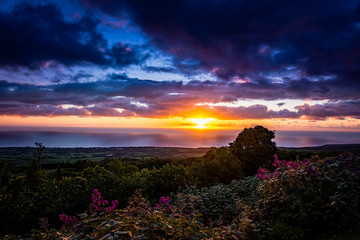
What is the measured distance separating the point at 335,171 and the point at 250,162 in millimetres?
12962

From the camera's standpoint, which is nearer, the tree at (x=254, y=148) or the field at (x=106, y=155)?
the tree at (x=254, y=148)

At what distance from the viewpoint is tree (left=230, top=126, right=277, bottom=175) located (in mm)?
18484

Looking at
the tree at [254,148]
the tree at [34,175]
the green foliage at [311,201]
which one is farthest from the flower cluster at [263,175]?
the tree at [254,148]

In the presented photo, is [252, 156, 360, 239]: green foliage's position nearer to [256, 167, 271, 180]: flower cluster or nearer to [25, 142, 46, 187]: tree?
[256, 167, 271, 180]: flower cluster

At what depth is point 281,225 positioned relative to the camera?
4.73m

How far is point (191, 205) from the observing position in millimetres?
5207

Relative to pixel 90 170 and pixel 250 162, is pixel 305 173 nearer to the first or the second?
pixel 90 170

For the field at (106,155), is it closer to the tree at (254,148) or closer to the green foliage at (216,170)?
the tree at (254,148)

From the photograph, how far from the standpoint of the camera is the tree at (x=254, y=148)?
1848 cm

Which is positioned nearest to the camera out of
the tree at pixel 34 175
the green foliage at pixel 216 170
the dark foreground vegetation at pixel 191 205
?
the dark foreground vegetation at pixel 191 205

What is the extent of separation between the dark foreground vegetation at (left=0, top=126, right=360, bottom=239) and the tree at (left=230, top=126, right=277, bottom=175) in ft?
22.5

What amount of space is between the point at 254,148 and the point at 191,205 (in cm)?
1510

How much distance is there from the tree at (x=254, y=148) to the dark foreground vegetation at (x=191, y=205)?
687 cm

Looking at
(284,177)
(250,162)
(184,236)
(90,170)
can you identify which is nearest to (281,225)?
(284,177)
